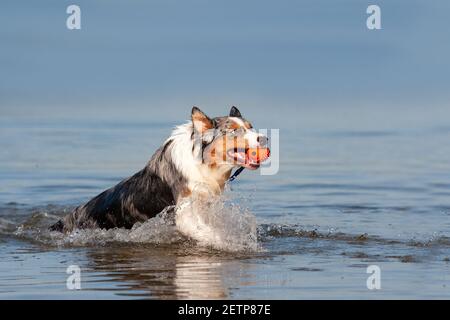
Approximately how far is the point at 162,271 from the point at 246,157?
1318 millimetres

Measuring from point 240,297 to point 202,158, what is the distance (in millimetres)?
2333

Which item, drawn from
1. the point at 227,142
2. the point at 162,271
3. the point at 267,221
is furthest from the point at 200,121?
the point at 267,221

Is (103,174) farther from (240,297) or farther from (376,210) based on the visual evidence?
(240,297)

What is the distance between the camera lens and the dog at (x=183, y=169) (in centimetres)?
1035

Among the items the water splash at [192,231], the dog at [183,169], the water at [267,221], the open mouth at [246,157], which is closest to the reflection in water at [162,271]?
the water at [267,221]

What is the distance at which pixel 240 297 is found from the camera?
27.6 ft

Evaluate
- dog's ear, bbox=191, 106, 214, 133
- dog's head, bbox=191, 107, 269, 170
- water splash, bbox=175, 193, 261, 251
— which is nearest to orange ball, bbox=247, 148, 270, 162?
dog's head, bbox=191, 107, 269, 170

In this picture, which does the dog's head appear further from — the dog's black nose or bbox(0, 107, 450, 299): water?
bbox(0, 107, 450, 299): water

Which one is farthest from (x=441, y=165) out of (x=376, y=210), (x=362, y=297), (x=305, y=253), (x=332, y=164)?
(x=362, y=297)

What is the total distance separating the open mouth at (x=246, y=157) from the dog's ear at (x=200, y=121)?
1.01 ft

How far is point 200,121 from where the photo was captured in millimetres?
10492

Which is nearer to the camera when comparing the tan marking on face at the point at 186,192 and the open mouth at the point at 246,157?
the open mouth at the point at 246,157

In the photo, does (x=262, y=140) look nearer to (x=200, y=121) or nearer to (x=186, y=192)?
(x=200, y=121)

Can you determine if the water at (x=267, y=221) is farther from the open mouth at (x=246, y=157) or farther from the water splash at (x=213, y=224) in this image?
the open mouth at (x=246, y=157)
